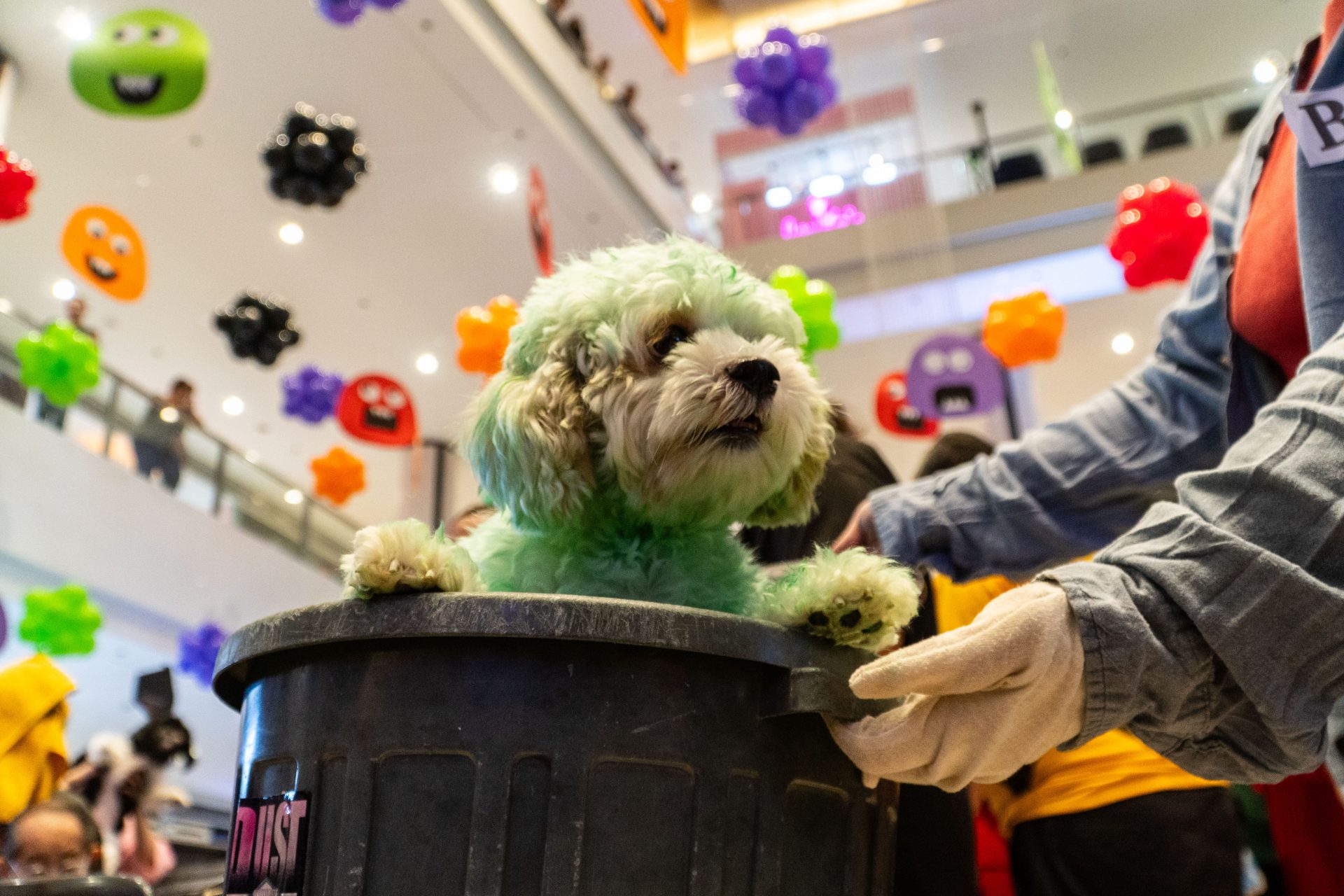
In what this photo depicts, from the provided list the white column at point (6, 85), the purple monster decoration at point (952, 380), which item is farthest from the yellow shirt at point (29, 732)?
the white column at point (6, 85)

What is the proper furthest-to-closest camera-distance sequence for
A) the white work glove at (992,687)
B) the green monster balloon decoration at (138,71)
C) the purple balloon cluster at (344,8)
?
the purple balloon cluster at (344,8) → the green monster balloon decoration at (138,71) → the white work glove at (992,687)

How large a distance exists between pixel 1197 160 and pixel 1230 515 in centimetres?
942

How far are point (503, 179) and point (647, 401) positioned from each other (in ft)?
24.7

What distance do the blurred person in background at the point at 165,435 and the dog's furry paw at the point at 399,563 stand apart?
7.65m

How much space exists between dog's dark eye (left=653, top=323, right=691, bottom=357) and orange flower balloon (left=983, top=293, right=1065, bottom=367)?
5.11m

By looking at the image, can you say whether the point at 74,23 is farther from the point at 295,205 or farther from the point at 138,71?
the point at 138,71

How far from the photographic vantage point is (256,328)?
20.5 feet

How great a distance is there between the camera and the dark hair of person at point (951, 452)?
7.59 ft

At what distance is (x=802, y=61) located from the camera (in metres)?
5.96

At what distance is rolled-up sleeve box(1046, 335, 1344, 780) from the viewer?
2.58 feet

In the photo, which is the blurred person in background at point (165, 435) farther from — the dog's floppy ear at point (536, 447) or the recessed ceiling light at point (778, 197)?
the dog's floppy ear at point (536, 447)

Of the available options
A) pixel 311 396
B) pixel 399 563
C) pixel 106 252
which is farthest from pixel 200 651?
pixel 399 563

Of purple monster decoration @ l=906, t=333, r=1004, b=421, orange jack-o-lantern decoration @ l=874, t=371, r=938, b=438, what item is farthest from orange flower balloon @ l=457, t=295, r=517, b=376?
orange jack-o-lantern decoration @ l=874, t=371, r=938, b=438

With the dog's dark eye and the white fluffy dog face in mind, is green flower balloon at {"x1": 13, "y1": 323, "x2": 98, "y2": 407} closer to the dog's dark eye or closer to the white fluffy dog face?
the white fluffy dog face
